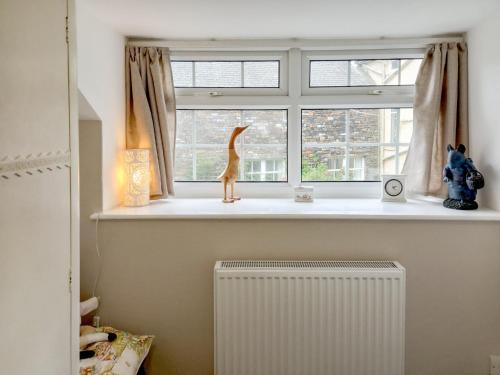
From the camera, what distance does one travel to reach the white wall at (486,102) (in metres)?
2.13

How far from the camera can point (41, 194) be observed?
113cm

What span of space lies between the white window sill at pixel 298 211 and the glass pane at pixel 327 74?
2.56ft

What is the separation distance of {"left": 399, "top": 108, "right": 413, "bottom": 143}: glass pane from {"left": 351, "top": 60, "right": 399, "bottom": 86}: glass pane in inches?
7.7

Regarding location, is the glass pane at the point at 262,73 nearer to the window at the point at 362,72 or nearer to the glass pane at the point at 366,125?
the window at the point at 362,72

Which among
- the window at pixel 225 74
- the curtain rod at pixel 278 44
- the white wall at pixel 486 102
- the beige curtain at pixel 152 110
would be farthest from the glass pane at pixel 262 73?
the white wall at pixel 486 102

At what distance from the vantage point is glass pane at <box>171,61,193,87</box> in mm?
2658

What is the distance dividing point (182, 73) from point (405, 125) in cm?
148

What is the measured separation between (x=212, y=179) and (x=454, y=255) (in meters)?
1.48

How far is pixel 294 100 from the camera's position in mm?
2617

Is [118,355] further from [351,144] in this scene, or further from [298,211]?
[351,144]

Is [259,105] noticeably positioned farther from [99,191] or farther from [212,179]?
[99,191]

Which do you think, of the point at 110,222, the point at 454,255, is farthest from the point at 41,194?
the point at 454,255

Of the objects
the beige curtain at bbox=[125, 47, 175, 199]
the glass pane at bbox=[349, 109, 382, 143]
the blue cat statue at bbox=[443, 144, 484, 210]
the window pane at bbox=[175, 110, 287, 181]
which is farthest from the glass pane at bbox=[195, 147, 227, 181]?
the blue cat statue at bbox=[443, 144, 484, 210]

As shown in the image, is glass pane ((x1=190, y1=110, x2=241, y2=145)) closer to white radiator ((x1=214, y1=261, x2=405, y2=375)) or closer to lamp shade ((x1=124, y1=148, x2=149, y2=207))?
lamp shade ((x1=124, y1=148, x2=149, y2=207))
